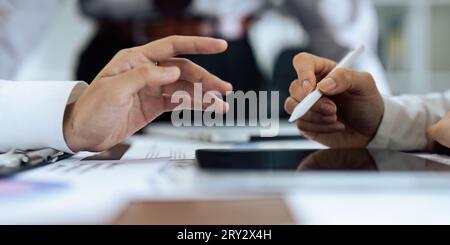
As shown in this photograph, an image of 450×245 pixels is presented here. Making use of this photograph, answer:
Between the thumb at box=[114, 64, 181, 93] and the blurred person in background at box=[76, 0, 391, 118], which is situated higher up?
the blurred person in background at box=[76, 0, 391, 118]

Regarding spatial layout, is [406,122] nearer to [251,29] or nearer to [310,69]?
[310,69]

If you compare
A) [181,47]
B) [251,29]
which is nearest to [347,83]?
[181,47]

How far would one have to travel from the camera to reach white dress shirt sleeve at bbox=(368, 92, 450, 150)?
0.43m

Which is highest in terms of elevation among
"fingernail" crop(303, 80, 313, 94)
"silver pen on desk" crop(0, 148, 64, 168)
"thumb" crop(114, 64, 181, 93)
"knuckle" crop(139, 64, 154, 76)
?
"knuckle" crop(139, 64, 154, 76)

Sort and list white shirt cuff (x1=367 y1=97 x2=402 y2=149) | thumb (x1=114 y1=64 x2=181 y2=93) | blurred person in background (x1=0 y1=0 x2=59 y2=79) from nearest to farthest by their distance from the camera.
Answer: thumb (x1=114 y1=64 x2=181 y2=93)
white shirt cuff (x1=367 y1=97 x2=402 y2=149)
blurred person in background (x1=0 y1=0 x2=59 y2=79)

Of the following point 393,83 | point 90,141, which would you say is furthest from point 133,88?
point 393,83

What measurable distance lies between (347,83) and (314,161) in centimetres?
10

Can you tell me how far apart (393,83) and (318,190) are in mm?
1205

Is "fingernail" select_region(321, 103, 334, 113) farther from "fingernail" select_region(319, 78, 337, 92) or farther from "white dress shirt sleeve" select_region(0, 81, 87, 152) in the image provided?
"white dress shirt sleeve" select_region(0, 81, 87, 152)

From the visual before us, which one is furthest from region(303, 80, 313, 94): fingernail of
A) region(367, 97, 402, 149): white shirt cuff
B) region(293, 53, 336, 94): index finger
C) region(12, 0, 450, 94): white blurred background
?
region(12, 0, 450, 94): white blurred background

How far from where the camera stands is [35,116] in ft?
1.16

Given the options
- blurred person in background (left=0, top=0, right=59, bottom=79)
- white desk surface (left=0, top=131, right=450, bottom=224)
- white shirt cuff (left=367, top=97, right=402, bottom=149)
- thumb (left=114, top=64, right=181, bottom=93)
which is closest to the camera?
white desk surface (left=0, top=131, right=450, bottom=224)
